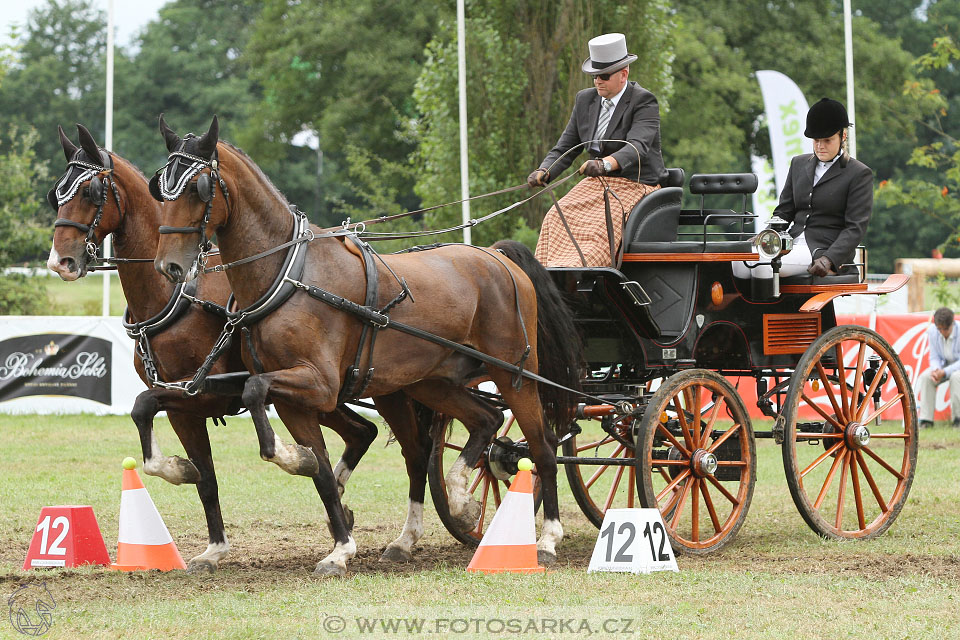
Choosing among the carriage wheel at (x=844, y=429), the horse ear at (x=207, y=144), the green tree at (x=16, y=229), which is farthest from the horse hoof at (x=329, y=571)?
the green tree at (x=16, y=229)

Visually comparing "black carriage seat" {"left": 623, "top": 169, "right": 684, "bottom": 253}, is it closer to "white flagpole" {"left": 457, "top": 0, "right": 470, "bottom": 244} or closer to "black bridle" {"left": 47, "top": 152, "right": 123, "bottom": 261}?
"black bridle" {"left": 47, "top": 152, "right": 123, "bottom": 261}

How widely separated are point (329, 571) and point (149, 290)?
5.73 ft

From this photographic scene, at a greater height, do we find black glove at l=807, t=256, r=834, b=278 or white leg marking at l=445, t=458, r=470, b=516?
black glove at l=807, t=256, r=834, b=278

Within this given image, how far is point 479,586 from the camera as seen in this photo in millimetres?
5578

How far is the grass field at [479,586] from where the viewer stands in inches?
186

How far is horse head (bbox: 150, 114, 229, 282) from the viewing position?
5.50m

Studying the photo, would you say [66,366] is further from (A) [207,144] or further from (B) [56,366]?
(A) [207,144]

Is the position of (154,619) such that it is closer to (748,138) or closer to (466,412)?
(466,412)

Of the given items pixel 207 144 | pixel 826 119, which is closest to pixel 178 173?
pixel 207 144

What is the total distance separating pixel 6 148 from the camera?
145 feet

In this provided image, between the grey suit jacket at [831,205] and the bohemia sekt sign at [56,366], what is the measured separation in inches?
Answer: 382

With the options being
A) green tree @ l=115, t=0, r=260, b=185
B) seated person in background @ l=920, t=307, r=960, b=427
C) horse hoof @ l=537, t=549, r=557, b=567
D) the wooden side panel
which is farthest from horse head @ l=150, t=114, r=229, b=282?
green tree @ l=115, t=0, r=260, b=185

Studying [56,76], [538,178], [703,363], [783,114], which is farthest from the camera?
[56,76]

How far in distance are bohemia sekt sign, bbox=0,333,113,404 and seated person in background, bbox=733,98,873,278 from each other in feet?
32.1
